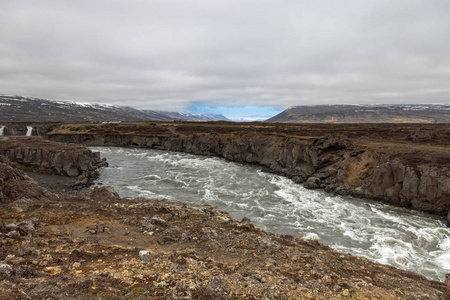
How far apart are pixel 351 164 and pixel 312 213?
13518 millimetres

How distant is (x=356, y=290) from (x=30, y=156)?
40452 mm

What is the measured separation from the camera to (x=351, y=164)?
30953 mm

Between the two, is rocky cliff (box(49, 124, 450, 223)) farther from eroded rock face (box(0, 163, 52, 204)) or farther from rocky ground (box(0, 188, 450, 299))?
eroded rock face (box(0, 163, 52, 204))

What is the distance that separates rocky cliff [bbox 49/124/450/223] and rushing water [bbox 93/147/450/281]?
1803 mm

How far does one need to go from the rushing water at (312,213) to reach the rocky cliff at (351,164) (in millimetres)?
1803

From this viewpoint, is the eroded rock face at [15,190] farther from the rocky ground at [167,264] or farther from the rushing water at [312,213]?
the rushing water at [312,213]

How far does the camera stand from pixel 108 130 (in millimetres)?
76500

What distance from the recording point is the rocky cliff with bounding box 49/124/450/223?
75.2 ft

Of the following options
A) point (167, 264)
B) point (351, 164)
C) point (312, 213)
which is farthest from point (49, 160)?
point (351, 164)

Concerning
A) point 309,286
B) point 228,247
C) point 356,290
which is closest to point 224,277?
point 228,247

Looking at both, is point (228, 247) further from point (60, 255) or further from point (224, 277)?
point (60, 255)

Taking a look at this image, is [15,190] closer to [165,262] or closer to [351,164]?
[165,262]

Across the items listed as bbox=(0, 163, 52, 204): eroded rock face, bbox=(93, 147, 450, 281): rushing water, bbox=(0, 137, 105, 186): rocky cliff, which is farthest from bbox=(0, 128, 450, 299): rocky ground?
bbox=(0, 137, 105, 186): rocky cliff

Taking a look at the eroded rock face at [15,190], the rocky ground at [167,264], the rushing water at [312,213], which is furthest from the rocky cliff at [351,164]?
Answer: the eroded rock face at [15,190]
